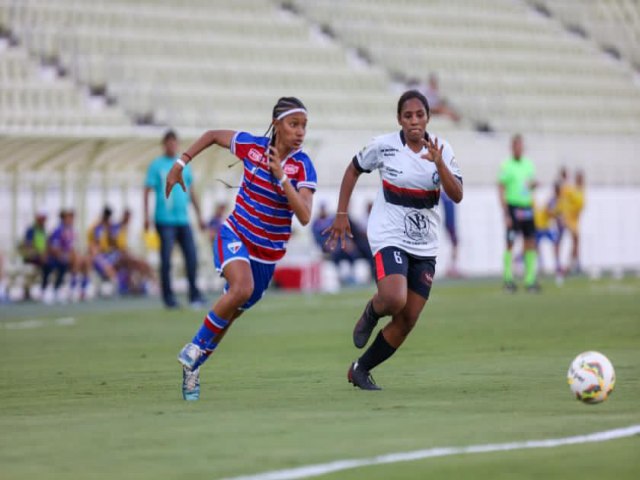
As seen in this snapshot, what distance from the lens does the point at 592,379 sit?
786 centimetres

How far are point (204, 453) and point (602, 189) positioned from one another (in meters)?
31.8

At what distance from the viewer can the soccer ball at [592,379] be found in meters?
7.85

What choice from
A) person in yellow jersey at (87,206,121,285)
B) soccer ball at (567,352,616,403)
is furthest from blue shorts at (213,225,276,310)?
person in yellow jersey at (87,206,121,285)

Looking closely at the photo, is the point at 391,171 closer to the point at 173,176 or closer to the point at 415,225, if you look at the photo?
the point at 415,225

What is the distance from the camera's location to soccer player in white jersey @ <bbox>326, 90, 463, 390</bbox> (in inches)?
371

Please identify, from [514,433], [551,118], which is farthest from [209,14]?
[514,433]

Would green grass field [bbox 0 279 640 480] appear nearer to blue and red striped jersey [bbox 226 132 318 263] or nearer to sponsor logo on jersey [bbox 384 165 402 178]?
blue and red striped jersey [bbox 226 132 318 263]

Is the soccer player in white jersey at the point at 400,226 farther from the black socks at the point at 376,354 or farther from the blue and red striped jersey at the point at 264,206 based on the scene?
the blue and red striped jersey at the point at 264,206

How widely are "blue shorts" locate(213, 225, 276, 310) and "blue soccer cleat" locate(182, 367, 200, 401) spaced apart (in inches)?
23.0

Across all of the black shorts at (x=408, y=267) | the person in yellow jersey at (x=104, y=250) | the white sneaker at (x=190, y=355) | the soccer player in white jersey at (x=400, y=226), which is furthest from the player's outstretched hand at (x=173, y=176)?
the person in yellow jersey at (x=104, y=250)

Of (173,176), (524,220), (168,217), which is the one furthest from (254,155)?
(524,220)

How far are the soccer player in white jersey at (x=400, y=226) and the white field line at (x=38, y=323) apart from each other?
29.7 ft

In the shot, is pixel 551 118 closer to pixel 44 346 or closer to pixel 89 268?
pixel 89 268

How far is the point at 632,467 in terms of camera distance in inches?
229
